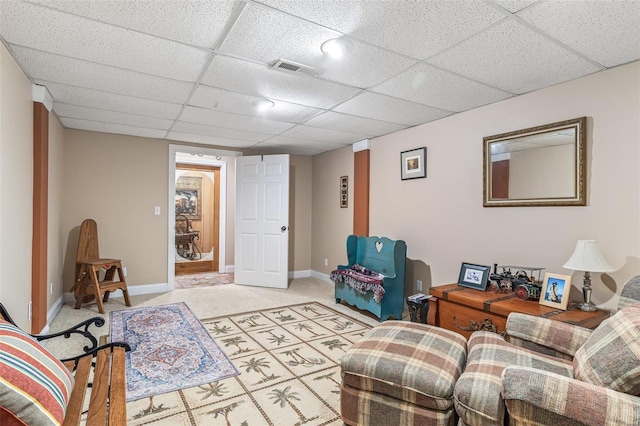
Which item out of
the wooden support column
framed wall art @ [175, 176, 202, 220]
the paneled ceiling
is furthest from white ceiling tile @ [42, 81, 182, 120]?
framed wall art @ [175, 176, 202, 220]

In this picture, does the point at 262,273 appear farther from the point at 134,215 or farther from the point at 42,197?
the point at 42,197

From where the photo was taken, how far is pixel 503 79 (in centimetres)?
259

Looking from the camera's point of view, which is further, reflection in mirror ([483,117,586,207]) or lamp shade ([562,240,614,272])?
reflection in mirror ([483,117,586,207])

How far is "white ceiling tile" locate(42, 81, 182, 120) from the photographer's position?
2.91 m

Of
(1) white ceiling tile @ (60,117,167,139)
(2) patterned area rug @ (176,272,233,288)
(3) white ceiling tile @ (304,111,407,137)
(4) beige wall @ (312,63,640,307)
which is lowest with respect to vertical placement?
(2) patterned area rug @ (176,272,233,288)

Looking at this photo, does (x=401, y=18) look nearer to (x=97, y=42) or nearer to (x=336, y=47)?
(x=336, y=47)

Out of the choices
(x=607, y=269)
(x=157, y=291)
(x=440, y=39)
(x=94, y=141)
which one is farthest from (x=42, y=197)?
(x=607, y=269)

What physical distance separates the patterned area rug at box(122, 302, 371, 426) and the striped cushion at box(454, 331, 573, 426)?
0.82 m

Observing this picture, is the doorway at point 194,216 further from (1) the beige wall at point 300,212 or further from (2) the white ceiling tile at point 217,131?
(2) the white ceiling tile at point 217,131

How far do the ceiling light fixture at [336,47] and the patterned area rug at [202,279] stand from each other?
4324 millimetres

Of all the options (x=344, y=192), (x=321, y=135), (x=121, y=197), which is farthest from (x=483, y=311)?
(x=121, y=197)

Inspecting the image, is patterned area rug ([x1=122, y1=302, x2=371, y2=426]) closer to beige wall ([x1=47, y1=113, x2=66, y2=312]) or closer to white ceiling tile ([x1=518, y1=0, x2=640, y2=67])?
beige wall ([x1=47, y1=113, x2=66, y2=312])

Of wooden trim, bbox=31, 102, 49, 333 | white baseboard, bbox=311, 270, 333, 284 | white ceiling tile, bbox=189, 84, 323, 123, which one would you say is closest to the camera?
wooden trim, bbox=31, 102, 49, 333

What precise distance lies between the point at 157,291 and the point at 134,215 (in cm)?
112
